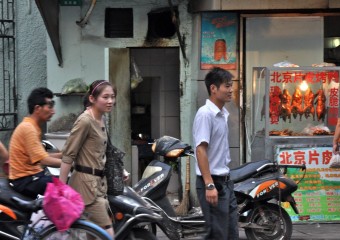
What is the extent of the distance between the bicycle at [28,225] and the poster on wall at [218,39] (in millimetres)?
4646

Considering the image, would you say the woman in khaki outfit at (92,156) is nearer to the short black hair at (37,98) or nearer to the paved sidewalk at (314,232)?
the short black hair at (37,98)

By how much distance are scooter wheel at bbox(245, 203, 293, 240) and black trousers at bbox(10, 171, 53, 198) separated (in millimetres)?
2738

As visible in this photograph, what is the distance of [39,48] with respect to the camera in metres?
11.5

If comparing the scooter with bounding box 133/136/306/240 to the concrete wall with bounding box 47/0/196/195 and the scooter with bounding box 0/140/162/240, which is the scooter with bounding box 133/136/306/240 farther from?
the concrete wall with bounding box 47/0/196/195

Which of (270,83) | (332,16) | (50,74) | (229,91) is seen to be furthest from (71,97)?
(229,91)

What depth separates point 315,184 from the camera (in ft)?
31.2

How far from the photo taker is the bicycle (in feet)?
18.8

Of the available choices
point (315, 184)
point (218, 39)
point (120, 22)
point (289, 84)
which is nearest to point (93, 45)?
point (120, 22)

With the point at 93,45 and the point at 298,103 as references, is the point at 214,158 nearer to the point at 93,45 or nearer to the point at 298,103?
the point at 298,103

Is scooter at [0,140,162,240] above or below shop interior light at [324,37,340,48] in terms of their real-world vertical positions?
below

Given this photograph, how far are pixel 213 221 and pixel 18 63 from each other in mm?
6395

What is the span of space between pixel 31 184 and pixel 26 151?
33cm

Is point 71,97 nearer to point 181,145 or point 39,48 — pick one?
point 39,48

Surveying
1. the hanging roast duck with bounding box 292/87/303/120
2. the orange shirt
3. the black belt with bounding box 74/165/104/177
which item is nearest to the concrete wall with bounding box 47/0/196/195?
the hanging roast duck with bounding box 292/87/303/120
